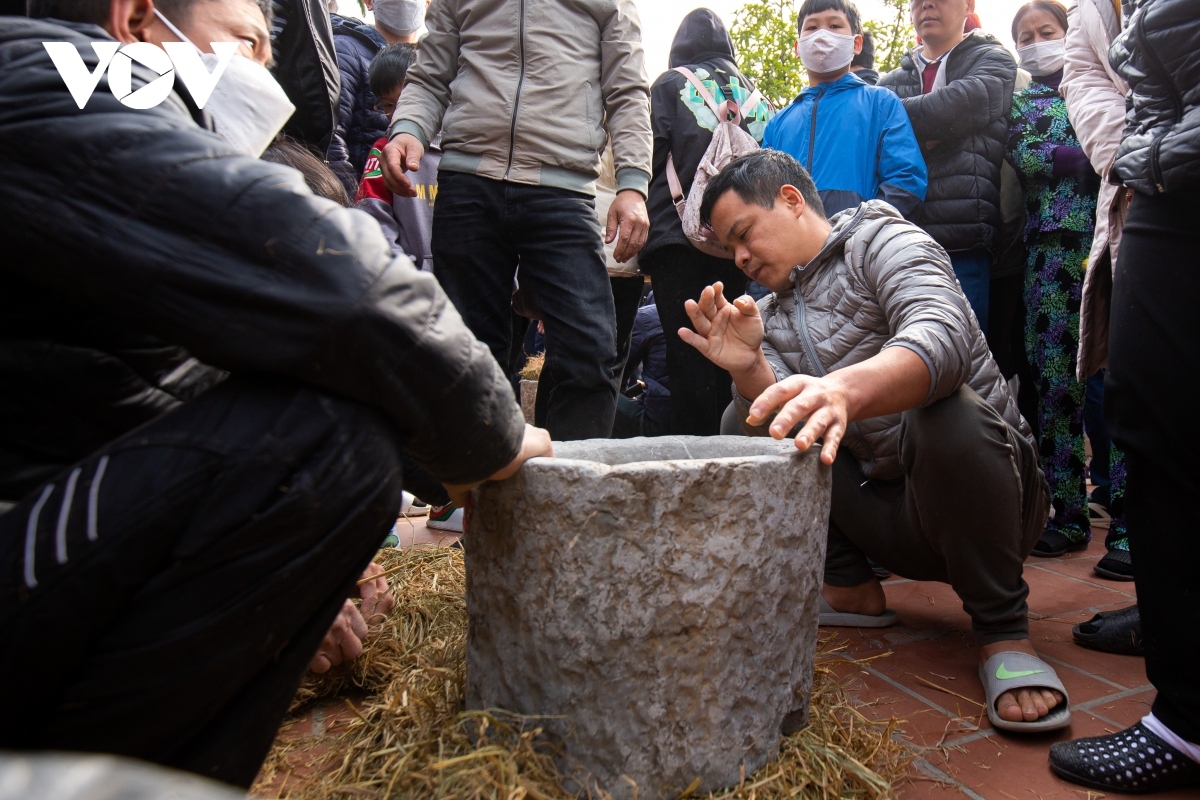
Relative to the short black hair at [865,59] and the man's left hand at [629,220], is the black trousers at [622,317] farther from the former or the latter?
the short black hair at [865,59]

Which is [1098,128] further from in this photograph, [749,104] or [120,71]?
[120,71]

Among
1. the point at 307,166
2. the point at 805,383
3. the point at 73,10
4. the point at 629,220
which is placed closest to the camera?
the point at 73,10

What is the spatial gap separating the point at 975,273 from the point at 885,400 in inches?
80.5

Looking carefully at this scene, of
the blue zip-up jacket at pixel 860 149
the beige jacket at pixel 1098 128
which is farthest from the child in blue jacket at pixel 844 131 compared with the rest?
the beige jacket at pixel 1098 128

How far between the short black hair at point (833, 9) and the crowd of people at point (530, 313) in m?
0.02

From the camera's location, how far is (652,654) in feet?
5.05

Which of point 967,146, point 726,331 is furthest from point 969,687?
point 967,146

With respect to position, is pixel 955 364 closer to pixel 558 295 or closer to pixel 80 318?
pixel 558 295

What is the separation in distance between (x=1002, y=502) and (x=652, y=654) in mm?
1117

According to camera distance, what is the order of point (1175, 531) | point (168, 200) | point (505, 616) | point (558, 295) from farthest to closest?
point (558, 295), point (1175, 531), point (505, 616), point (168, 200)

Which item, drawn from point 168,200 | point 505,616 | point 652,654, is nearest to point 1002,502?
point 652,654

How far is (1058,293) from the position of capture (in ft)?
11.5

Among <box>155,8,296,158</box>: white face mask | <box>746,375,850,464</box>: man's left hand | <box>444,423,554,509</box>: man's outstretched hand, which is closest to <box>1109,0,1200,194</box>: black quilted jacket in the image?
<box>746,375,850,464</box>: man's left hand

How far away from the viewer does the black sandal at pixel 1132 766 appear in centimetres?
176
